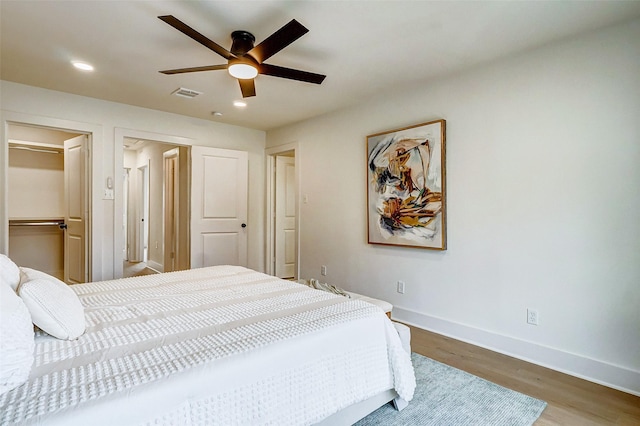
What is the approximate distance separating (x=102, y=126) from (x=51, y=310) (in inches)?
127

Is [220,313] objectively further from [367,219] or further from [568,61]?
[568,61]

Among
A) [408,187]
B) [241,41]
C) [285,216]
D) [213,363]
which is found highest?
[241,41]

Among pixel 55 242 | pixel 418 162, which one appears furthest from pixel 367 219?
pixel 55 242

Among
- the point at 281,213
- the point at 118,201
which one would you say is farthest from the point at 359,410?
the point at 281,213

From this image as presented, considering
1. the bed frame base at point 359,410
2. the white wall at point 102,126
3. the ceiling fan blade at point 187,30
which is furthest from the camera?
the white wall at point 102,126

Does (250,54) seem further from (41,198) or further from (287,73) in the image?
(41,198)

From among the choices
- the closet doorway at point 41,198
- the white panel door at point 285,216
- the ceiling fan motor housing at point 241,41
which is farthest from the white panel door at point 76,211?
the ceiling fan motor housing at point 241,41

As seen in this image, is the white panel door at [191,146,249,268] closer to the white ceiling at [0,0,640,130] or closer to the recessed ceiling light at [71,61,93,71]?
the white ceiling at [0,0,640,130]

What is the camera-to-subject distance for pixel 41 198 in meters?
5.06

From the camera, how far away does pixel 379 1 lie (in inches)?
76.9

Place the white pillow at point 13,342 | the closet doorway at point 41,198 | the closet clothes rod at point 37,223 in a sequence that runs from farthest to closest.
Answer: the closet clothes rod at point 37,223, the closet doorway at point 41,198, the white pillow at point 13,342

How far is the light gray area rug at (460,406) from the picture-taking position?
1.77 metres

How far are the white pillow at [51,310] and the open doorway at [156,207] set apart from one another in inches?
127

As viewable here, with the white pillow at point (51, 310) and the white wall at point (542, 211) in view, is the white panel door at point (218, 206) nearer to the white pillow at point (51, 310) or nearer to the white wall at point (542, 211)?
Result: the white wall at point (542, 211)
